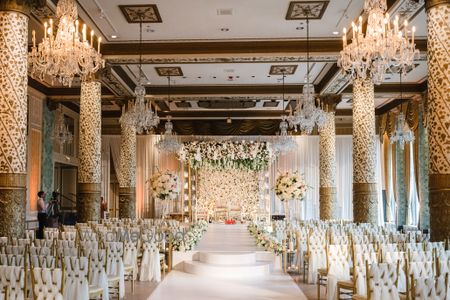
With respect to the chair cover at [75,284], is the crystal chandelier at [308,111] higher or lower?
higher

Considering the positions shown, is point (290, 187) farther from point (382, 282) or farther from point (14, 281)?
point (14, 281)

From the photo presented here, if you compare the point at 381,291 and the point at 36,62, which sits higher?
the point at 36,62

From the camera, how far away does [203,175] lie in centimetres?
2434

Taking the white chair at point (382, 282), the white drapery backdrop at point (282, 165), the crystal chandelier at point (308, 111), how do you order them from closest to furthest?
the white chair at point (382, 282), the crystal chandelier at point (308, 111), the white drapery backdrop at point (282, 165)

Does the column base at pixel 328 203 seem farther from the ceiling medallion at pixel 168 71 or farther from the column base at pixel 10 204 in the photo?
the column base at pixel 10 204

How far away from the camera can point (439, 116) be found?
884 cm

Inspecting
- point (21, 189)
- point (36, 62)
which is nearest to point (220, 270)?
point (21, 189)

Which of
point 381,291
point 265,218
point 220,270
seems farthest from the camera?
point 265,218

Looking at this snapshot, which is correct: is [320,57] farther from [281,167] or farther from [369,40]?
[281,167]

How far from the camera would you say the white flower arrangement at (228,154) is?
22.2m

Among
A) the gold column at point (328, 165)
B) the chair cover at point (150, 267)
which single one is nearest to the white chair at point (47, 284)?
the chair cover at point (150, 267)

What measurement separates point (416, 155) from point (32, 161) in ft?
45.4

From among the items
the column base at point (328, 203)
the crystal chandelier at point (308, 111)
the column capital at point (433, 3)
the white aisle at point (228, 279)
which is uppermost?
the column capital at point (433, 3)

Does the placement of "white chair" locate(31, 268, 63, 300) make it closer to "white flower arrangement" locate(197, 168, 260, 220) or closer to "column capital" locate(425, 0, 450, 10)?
Answer: "column capital" locate(425, 0, 450, 10)
